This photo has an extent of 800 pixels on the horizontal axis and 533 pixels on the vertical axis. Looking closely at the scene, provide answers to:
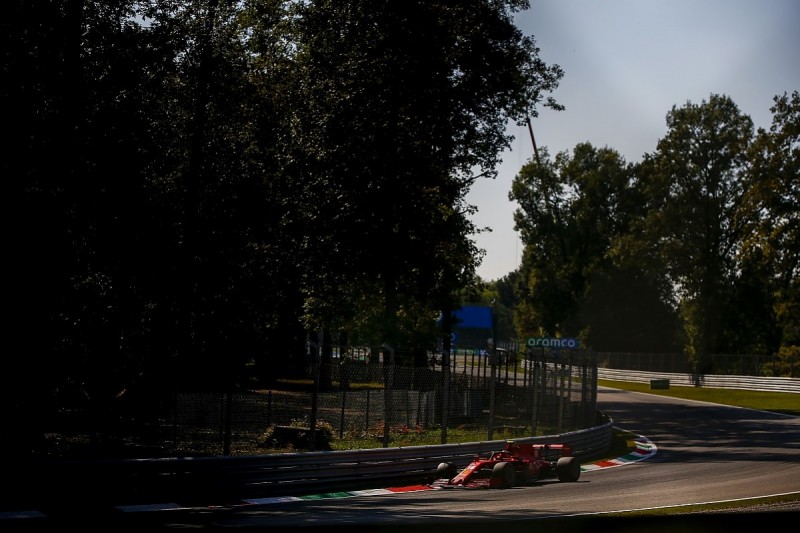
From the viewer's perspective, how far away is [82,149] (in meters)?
15.6

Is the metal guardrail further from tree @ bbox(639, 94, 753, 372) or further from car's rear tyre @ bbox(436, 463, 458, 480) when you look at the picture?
car's rear tyre @ bbox(436, 463, 458, 480)

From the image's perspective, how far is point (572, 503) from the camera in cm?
1396

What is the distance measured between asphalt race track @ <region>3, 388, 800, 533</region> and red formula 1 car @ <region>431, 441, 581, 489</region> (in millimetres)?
230

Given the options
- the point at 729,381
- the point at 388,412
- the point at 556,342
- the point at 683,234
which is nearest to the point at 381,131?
the point at 388,412

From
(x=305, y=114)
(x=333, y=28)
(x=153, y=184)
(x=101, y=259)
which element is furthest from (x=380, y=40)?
(x=101, y=259)

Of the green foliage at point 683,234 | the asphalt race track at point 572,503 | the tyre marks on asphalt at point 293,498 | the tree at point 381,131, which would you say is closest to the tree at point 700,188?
the green foliage at point 683,234

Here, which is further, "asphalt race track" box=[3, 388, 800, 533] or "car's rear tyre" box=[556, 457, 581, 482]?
"car's rear tyre" box=[556, 457, 581, 482]

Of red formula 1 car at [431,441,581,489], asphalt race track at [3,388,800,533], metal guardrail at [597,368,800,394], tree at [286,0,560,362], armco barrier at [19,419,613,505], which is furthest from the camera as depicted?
metal guardrail at [597,368,800,394]

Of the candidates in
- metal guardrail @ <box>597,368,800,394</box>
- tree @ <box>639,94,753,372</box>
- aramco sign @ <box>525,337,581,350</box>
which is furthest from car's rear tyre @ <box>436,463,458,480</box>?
aramco sign @ <box>525,337,581,350</box>

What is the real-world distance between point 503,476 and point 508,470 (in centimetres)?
16

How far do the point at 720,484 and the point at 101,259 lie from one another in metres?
11.7

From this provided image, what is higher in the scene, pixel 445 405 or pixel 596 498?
pixel 445 405

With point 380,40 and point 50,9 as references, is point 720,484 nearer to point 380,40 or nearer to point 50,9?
point 50,9

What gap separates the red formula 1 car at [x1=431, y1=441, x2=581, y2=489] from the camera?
53.6 ft
